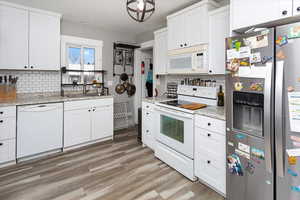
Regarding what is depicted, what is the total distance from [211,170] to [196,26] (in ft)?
6.78

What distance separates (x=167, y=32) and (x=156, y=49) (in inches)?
18.8

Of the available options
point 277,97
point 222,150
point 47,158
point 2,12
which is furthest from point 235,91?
point 2,12

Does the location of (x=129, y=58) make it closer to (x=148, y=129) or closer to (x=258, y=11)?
(x=148, y=129)

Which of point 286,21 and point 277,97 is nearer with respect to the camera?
point 277,97

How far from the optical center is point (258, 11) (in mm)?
1551

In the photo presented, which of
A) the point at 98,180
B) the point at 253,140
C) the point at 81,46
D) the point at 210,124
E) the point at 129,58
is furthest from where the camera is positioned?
the point at 129,58

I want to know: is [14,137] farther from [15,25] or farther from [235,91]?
[235,91]

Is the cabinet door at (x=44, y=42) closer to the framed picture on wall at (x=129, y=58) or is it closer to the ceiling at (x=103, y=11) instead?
the ceiling at (x=103, y=11)

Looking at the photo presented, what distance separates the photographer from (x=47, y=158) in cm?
281

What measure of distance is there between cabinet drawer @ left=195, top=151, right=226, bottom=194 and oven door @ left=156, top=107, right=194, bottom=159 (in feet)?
0.48

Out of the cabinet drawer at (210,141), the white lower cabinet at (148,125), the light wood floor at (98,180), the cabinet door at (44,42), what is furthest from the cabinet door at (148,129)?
the cabinet door at (44,42)

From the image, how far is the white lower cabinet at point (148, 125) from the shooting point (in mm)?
3061

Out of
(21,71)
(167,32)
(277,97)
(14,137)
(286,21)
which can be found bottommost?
(14,137)

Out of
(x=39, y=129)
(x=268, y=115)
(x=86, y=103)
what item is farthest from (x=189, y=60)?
(x=39, y=129)
